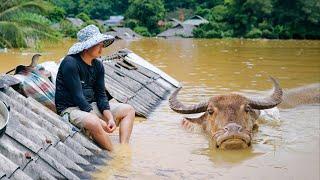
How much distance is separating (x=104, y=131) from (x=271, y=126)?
10.2 feet

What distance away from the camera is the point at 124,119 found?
6457mm

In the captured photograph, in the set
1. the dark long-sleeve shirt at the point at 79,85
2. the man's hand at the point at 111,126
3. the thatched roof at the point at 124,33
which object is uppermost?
the dark long-sleeve shirt at the point at 79,85

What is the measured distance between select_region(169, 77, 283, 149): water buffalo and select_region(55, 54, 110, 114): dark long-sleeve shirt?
4.53ft

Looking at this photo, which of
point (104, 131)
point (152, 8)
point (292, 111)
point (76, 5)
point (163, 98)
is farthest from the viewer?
point (76, 5)

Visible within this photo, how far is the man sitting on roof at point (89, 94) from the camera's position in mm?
5965

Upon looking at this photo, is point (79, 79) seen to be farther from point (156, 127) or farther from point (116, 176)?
point (156, 127)

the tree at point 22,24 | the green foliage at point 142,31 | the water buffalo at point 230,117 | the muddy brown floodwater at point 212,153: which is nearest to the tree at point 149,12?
the green foliage at point 142,31

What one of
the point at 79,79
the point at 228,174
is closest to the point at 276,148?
the point at 228,174

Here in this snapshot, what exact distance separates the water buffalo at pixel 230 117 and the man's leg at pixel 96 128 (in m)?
1.38

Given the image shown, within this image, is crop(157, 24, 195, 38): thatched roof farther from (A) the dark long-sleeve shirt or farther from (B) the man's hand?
(B) the man's hand

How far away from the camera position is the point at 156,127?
8.04m

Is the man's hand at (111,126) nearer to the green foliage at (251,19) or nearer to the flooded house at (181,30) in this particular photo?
the green foliage at (251,19)

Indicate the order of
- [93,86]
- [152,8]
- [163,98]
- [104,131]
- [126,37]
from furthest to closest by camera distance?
1. [152,8]
2. [126,37]
3. [163,98]
4. [93,86]
5. [104,131]

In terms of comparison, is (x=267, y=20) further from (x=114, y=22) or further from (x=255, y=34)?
(x=114, y=22)
